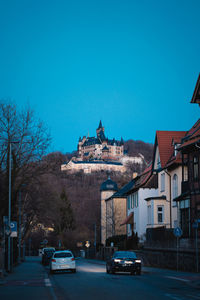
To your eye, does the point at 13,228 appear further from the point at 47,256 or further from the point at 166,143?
the point at 166,143

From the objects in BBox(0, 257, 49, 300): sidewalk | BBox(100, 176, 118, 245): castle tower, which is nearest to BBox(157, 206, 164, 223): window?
BBox(0, 257, 49, 300): sidewalk

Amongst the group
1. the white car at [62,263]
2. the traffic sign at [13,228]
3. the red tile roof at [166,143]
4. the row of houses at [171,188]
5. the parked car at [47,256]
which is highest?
the red tile roof at [166,143]

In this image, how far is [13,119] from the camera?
124ft

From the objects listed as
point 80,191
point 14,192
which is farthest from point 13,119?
point 80,191

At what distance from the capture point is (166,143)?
152 ft

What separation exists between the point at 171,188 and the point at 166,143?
464 centimetres

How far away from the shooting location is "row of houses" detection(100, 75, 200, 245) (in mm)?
34688

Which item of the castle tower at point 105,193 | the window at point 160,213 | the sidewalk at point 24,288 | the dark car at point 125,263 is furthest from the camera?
the castle tower at point 105,193

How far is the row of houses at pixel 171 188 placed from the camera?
34.7m

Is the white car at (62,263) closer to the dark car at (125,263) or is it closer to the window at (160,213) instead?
the dark car at (125,263)

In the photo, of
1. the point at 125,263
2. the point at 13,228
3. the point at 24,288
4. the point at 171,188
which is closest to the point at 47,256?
the point at 171,188

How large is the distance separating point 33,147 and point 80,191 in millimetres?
111375

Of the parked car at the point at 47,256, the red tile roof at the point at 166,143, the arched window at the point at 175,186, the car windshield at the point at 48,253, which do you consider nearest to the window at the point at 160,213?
the arched window at the point at 175,186

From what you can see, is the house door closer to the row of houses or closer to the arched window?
the row of houses
